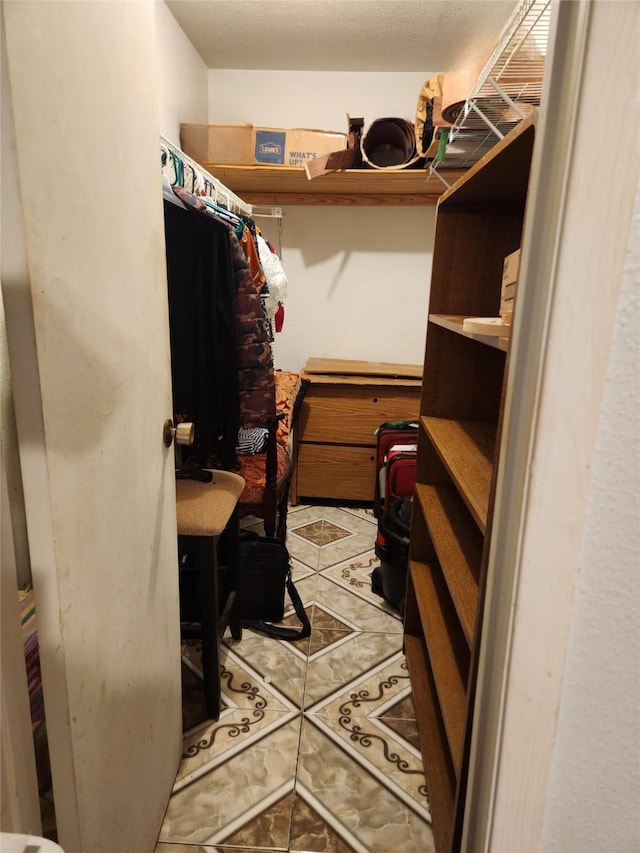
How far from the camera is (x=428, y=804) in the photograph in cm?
125

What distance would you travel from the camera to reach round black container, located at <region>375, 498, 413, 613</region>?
1907mm

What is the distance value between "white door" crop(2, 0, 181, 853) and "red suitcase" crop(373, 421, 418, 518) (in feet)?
5.59

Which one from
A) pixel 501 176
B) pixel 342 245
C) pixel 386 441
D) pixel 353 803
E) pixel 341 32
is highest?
pixel 341 32

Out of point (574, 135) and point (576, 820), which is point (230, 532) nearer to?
point (576, 820)

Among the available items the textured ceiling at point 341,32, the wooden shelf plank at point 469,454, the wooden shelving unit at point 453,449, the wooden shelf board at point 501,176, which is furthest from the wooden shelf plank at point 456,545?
the textured ceiling at point 341,32

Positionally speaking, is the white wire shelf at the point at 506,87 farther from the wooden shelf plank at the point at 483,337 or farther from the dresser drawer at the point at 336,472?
the dresser drawer at the point at 336,472

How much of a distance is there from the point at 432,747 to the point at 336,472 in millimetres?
1681

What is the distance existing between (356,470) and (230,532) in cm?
134

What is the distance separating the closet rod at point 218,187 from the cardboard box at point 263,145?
0.24m

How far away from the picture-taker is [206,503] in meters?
1.40

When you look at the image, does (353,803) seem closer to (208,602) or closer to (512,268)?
(208,602)

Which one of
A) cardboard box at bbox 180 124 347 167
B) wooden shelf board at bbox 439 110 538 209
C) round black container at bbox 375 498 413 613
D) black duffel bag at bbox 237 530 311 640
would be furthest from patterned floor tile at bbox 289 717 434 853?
cardboard box at bbox 180 124 347 167

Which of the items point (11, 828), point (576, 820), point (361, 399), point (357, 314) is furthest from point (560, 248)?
point (357, 314)

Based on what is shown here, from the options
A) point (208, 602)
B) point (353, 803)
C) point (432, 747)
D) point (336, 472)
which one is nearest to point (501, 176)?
point (208, 602)
